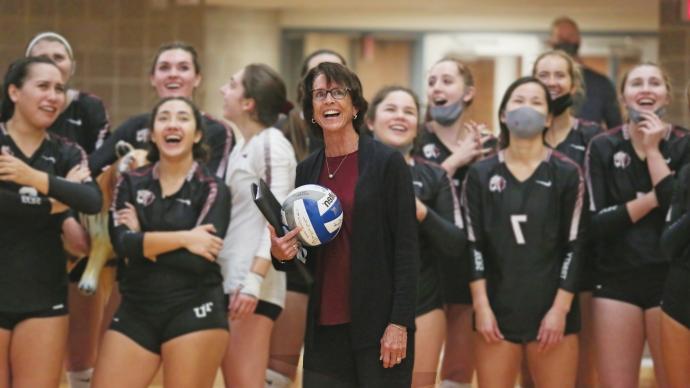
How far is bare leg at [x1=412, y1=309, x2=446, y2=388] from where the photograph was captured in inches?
206

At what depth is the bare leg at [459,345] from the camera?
5746 mm

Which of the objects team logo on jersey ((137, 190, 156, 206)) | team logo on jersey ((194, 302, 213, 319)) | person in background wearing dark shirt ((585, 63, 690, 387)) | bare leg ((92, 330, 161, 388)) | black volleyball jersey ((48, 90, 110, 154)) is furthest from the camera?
black volleyball jersey ((48, 90, 110, 154))

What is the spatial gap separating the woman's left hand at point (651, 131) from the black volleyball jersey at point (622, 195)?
111 millimetres

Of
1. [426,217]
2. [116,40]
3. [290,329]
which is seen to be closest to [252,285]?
[290,329]

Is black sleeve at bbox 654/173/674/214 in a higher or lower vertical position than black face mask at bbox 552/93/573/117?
lower

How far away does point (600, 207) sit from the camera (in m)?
5.56

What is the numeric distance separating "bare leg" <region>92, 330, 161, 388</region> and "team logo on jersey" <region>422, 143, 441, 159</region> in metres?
1.71

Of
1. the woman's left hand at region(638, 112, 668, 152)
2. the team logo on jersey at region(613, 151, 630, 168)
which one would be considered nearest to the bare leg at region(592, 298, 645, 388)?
the team logo on jersey at region(613, 151, 630, 168)

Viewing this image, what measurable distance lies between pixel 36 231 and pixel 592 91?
369cm

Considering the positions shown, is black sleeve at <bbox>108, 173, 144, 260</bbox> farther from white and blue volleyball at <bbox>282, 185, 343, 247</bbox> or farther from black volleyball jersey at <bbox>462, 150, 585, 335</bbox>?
black volleyball jersey at <bbox>462, 150, 585, 335</bbox>

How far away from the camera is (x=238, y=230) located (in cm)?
536

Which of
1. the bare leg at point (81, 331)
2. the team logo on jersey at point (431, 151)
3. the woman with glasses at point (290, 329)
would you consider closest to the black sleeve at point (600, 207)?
the team logo on jersey at point (431, 151)

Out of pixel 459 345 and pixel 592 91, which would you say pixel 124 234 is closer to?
pixel 459 345

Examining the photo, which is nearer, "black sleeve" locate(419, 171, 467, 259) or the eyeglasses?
the eyeglasses
